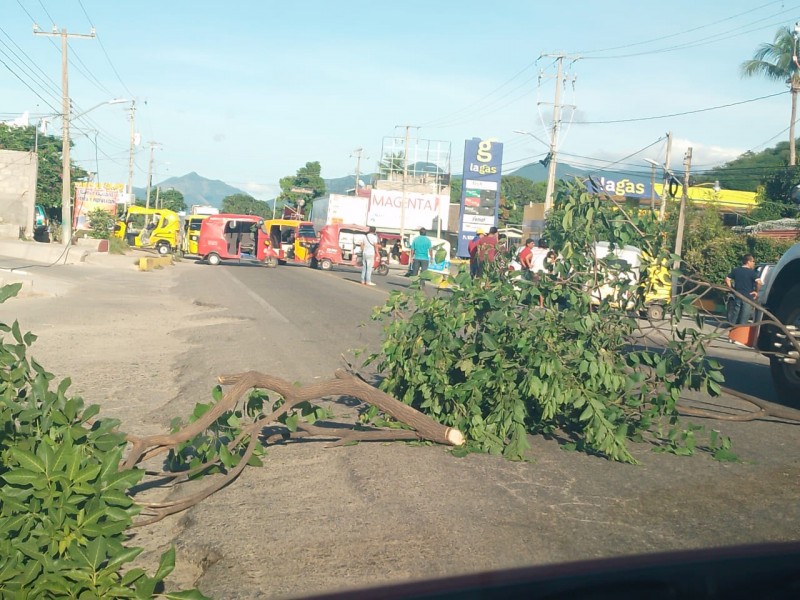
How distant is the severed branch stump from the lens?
198 inches

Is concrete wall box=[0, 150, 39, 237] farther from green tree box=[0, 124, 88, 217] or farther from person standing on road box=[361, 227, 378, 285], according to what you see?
person standing on road box=[361, 227, 378, 285]

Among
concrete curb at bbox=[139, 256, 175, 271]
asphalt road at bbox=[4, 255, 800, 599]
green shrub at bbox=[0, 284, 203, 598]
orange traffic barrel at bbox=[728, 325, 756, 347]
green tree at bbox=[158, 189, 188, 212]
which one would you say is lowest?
concrete curb at bbox=[139, 256, 175, 271]

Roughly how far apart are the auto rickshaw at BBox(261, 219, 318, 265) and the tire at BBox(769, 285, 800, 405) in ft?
100

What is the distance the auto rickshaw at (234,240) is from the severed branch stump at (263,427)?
1244 inches

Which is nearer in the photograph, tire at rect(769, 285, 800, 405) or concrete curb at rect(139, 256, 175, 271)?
tire at rect(769, 285, 800, 405)

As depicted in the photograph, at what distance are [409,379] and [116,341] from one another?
6.91 m

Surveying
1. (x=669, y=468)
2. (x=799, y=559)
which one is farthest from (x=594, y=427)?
(x=799, y=559)

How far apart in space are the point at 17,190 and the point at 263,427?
150ft

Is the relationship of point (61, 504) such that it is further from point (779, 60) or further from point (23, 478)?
point (779, 60)

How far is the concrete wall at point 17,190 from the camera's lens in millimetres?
45906

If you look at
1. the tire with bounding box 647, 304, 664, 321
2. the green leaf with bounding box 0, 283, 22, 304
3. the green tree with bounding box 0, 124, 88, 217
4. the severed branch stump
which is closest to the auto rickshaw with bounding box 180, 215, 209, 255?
the green tree with bounding box 0, 124, 88, 217

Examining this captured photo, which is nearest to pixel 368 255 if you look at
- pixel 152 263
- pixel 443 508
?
pixel 152 263

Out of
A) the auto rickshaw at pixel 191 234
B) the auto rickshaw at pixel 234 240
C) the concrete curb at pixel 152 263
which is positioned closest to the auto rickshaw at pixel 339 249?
the auto rickshaw at pixel 234 240

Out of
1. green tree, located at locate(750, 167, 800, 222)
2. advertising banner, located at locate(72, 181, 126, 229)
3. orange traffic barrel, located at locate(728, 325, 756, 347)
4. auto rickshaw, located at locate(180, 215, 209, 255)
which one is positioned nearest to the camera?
orange traffic barrel, located at locate(728, 325, 756, 347)
